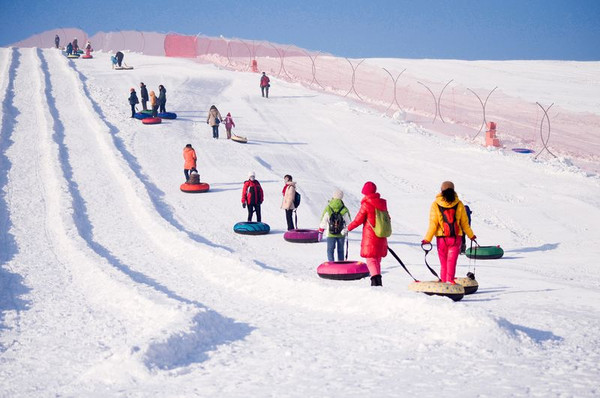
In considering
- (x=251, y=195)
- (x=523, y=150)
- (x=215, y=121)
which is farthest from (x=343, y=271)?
(x=523, y=150)

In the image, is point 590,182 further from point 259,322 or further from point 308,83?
point 308,83

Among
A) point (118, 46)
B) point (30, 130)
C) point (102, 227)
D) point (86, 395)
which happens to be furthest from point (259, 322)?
point (118, 46)

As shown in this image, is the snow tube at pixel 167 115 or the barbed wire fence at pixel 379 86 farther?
the barbed wire fence at pixel 379 86

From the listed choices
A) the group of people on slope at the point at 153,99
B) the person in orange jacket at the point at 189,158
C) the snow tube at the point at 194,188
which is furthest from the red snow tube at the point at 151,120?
the snow tube at the point at 194,188

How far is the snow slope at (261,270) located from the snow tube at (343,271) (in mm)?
497

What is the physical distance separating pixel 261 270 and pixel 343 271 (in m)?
1.24

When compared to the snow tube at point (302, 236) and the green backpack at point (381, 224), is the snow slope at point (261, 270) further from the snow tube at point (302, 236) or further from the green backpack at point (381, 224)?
the green backpack at point (381, 224)

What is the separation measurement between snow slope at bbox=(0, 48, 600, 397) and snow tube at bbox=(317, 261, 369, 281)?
1.63 feet

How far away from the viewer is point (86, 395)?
5.54m

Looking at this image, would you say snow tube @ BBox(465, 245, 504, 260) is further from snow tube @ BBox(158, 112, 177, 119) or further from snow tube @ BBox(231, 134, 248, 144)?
snow tube @ BBox(158, 112, 177, 119)

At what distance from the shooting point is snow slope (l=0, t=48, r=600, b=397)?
19.6 feet

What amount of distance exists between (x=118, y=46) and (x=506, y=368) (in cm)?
6009

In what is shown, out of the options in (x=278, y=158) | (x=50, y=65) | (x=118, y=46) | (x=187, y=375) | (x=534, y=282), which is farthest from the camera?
(x=118, y=46)

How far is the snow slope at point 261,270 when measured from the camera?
5969mm
